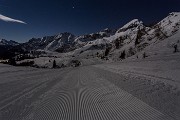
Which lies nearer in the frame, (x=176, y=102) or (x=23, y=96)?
(x=176, y=102)

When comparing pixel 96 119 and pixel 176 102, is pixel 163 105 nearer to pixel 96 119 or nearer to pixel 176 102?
pixel 176 102

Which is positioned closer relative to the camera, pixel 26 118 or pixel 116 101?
→ pixel 26 118

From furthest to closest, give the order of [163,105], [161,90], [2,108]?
[161,90] → [2,108] → [163,105]

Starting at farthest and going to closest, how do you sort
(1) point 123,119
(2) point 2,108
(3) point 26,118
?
(2) point 2,108 < (3) point 26,118 < (1) point 123,119

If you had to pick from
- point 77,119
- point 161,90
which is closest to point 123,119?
point 77,119

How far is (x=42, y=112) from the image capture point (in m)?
9.38

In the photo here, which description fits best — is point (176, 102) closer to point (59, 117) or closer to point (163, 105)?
point (163, 105)

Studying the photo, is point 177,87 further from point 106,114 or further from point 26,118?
point 26,118

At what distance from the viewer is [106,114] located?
8703mm

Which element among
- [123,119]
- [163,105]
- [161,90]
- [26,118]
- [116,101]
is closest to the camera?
[123,119]

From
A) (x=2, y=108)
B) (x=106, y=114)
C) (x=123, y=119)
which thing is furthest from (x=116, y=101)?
(x=2, y=108)

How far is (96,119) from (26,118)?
2537 millimetres

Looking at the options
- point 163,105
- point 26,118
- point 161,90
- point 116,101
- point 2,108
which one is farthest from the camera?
point 161,90

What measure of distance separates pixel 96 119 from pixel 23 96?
19.9 ft
